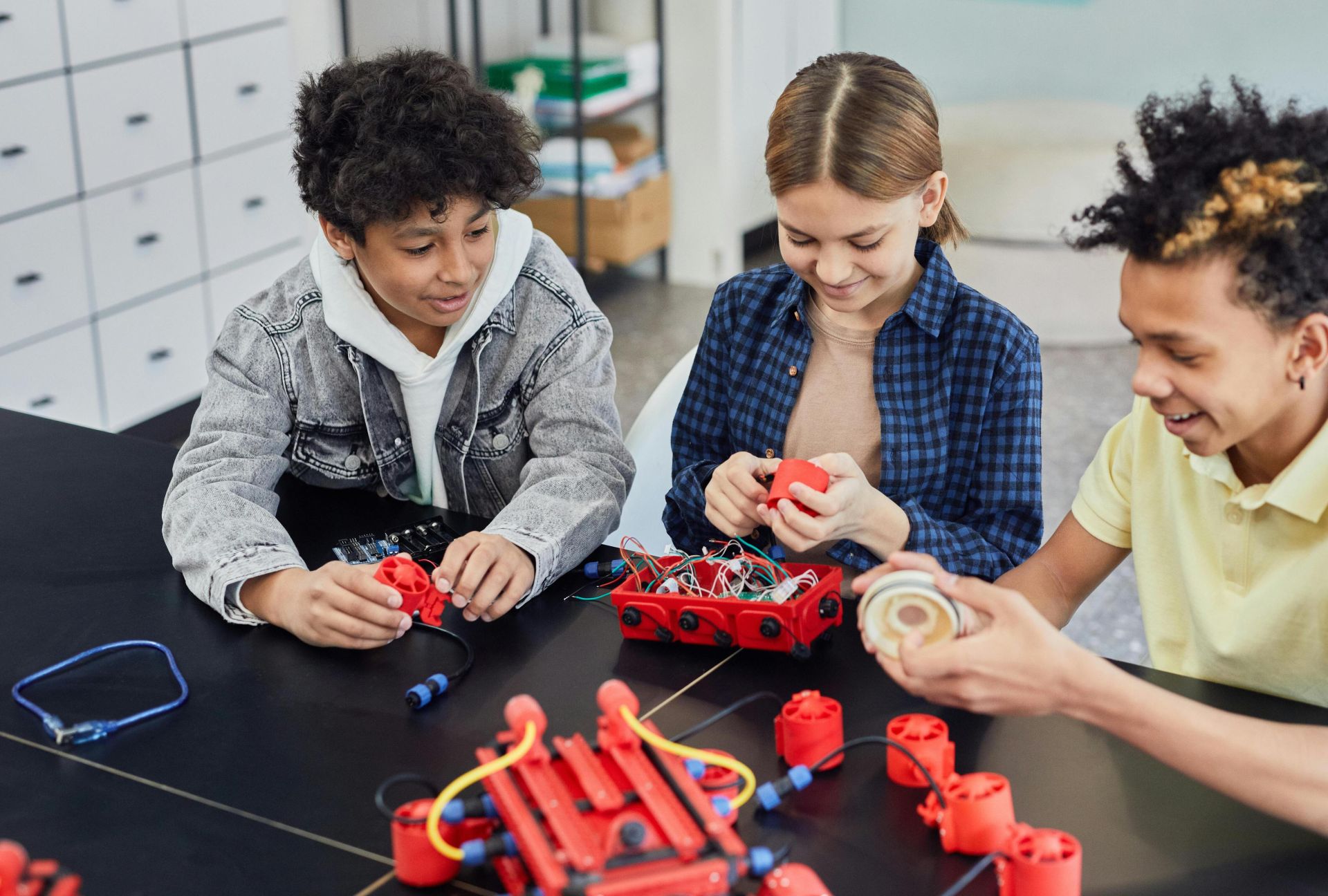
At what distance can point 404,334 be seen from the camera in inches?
64.2

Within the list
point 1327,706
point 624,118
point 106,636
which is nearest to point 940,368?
point 1327,706

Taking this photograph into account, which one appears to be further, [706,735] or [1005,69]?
[1005,69]

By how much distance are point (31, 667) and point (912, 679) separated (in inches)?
32.1

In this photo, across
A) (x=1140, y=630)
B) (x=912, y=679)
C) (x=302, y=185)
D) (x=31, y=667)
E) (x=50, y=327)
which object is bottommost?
(x=1140, y=630)

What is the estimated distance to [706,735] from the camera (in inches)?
43.4

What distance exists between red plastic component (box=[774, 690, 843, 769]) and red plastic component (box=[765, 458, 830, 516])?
253 millimetres

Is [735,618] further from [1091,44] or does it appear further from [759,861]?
[1091,44]

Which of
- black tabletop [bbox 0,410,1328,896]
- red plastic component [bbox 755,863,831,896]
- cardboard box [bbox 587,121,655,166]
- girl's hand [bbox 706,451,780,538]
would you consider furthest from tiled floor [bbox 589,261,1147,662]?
red plastic component [bbox 755,863,831,896]

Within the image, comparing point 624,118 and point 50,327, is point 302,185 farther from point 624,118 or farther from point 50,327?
point 624,118

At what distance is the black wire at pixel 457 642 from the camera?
1209 millimetres

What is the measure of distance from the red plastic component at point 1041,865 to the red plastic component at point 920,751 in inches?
3.9

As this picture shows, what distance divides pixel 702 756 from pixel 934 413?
657mm

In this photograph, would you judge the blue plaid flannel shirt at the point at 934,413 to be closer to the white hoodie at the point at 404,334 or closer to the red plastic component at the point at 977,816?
the white hoodie at the point at 404,334

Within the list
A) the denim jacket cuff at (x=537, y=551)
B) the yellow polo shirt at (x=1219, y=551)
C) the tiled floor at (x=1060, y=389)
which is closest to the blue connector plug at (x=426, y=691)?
the denim jacket cuff at (x=537, y=551)
